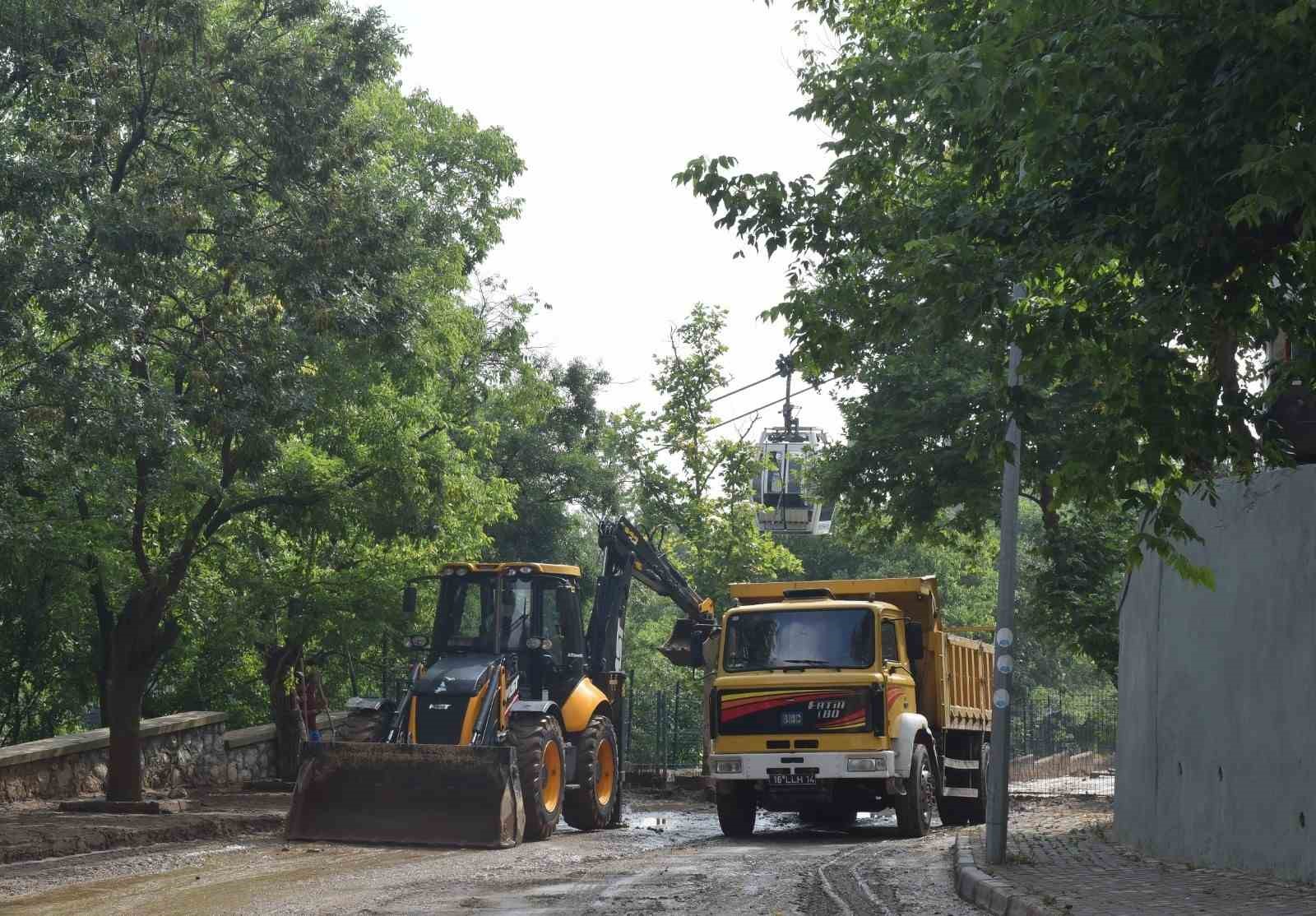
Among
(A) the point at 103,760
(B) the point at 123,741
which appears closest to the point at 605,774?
(B) the point at 123,741

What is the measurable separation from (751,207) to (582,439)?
3133 centimetres

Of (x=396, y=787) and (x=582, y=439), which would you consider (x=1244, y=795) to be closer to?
(x=396, y=787)

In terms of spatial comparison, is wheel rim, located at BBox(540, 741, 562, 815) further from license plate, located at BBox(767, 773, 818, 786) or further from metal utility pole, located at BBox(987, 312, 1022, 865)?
metal utility pole, located at BBox(987, 312, 1022, 865)

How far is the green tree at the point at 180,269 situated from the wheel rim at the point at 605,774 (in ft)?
17.8

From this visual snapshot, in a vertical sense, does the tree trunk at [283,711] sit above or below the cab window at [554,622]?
below

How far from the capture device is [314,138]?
18.6 metres

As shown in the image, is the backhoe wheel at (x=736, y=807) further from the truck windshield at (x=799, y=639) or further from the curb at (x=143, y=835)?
the curb at (x=143, y=835)

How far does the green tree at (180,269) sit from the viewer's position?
15.8 m

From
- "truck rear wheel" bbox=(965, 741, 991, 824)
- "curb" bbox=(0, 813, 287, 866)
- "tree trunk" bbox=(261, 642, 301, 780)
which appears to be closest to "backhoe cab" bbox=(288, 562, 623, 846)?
"curb" bbox=(0, 813, 287, 866)

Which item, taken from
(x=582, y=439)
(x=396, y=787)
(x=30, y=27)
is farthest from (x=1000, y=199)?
(x=582, y=439)

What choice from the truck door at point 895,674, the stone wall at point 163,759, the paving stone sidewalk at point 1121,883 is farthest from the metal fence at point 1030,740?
the paving stone sidewalk at point 1121,883

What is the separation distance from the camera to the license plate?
60.6 feet

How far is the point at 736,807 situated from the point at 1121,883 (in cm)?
774

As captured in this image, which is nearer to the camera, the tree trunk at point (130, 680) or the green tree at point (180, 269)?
the green tree at point (180, 269)
